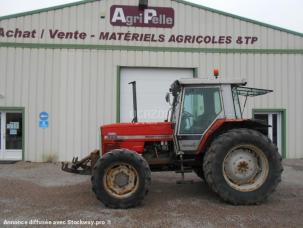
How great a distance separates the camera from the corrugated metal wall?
1398cm

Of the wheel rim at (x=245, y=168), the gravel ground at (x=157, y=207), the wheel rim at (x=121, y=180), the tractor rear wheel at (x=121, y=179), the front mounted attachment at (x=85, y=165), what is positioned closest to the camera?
the gravel ground at (x=157, y=207)

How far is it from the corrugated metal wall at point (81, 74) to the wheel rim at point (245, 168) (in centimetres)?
805

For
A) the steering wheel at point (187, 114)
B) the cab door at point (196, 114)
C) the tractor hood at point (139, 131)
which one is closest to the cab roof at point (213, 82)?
the cab door at point (196, 114)

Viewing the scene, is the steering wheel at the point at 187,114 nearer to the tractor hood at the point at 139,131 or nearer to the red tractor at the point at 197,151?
the red tractor at the point at 197,151

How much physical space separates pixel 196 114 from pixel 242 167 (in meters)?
1.37

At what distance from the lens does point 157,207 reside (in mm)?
6723

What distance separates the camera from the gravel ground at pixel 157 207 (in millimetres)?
5871

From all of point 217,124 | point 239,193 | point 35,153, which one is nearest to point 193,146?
point 217,124

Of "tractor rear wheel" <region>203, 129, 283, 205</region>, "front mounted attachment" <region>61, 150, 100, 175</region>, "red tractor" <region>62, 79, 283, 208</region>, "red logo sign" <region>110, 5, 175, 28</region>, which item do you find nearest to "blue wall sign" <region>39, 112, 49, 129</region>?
"red logo sign" <region>110, 5, 175, 28</region>

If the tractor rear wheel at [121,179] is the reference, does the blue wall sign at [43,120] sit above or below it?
above

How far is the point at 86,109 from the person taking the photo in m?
14.1

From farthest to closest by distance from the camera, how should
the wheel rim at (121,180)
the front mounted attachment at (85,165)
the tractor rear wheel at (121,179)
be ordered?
1. the front mounted attachment at (85,165)
2. the wheel rim at (121,180)
3. the tractor rear wheel at (121,179)

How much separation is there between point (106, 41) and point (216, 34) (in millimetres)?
4618

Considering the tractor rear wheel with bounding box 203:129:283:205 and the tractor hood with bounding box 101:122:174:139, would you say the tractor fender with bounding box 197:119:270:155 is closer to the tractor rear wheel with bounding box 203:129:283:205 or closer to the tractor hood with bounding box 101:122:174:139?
the tractor rear wheel with bounding box 203:129:283:205
